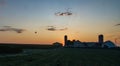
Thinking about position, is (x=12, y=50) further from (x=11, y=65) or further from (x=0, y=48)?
(x=11, y=65)

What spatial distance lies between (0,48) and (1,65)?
49502 mm

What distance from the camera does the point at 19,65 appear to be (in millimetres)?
36406

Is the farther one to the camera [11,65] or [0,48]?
[0,48]

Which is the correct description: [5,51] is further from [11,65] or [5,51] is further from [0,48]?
[11,65]

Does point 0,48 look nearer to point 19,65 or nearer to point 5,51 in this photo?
point 5,51

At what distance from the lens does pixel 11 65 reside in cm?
3659

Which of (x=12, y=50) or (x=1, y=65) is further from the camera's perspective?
(x=12, y=50)

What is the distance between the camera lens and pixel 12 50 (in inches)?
3428

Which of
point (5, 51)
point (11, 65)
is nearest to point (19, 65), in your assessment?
point (11, 65)

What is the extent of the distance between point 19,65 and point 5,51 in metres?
48.4

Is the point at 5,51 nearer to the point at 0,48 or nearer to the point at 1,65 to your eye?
the point at 0,48

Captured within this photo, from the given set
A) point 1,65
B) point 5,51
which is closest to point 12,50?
point 5,51

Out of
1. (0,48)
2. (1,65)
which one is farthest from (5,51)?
(1,65)

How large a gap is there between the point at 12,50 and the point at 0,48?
4.17 meters
